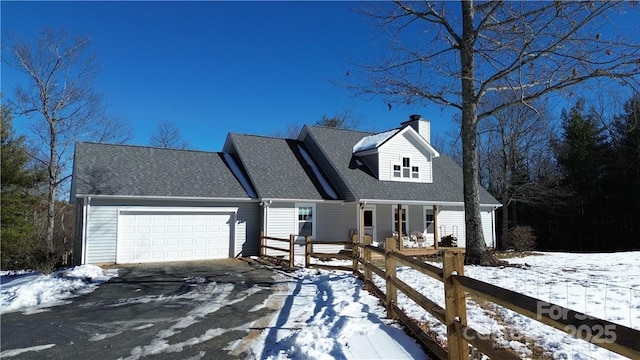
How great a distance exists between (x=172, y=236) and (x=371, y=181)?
31.0ft

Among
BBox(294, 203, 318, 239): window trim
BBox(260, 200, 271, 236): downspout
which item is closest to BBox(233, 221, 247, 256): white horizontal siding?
BBox(260, 200, 271, 236): downspout

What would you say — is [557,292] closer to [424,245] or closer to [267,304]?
[267,304]

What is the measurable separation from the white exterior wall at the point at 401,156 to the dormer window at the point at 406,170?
0.56 ft

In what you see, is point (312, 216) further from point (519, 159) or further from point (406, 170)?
point (519, 159)

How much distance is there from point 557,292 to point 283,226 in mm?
11741

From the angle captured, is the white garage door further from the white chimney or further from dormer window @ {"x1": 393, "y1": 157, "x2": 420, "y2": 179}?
the white chimney

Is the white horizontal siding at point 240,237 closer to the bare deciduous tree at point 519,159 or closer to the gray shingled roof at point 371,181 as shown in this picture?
the gray shingled roof at point 371,181

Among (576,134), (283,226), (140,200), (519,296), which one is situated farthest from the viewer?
(576,134)

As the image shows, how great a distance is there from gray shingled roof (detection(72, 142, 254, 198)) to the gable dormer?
7015 millimetres

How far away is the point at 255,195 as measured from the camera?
57.6 ft

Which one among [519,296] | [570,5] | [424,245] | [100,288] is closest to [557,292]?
[519,296]

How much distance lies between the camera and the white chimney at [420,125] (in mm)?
25125

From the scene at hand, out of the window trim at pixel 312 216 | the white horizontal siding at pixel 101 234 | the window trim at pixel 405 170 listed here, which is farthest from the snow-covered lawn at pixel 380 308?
the window trim at pixel 405 170

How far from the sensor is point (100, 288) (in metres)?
10.1
